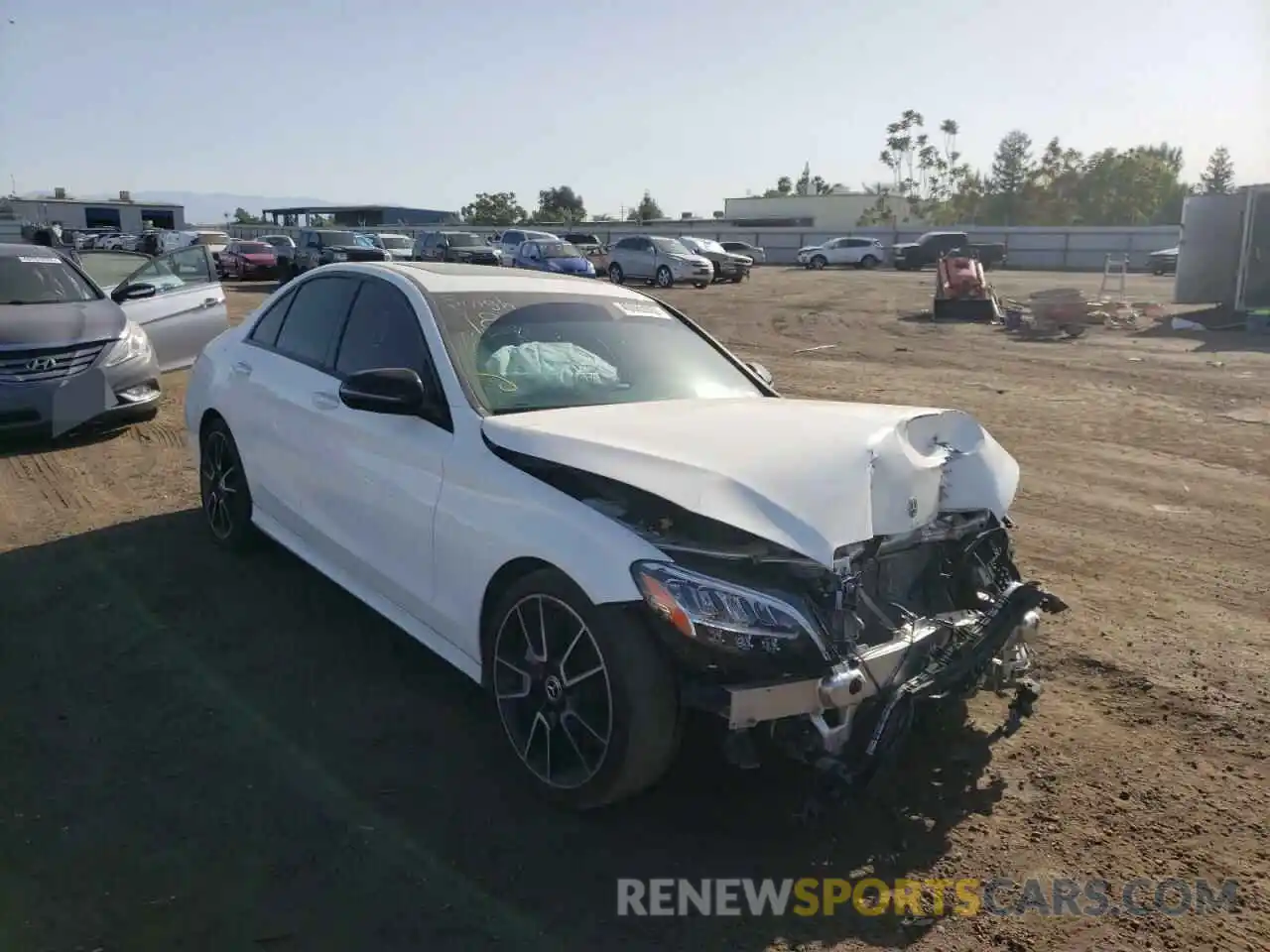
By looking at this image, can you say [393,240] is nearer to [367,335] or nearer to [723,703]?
[367,335]

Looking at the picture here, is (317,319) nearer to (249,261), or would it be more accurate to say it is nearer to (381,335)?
(381,335)

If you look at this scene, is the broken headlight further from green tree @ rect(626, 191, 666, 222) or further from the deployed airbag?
green tree @ rect(626, 191, 666, 222)

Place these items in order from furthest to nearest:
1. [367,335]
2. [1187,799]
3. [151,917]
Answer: [367,335]
[1187,799]
[151,917]

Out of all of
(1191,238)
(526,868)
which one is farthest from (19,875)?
(1191,238)

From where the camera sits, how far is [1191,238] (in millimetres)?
22359

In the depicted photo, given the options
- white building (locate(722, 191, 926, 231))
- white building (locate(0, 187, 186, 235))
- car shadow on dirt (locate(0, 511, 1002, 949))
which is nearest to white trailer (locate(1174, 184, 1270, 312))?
car shadow on dirt (locate(0, 511, 1002, 949))

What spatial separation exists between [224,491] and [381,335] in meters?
1.83

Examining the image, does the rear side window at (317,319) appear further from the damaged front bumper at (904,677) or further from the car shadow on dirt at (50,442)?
the car shadow on dirt at (50,442)

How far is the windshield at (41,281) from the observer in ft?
29.7

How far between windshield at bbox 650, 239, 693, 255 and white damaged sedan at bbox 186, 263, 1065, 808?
1155 inches

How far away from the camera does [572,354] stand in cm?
435

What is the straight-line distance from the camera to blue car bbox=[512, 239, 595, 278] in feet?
99.6

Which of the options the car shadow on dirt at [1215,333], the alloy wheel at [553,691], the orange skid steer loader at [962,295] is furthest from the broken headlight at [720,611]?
the orange skid steer loader at [962,295]

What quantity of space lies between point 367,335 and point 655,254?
29.7 metres
